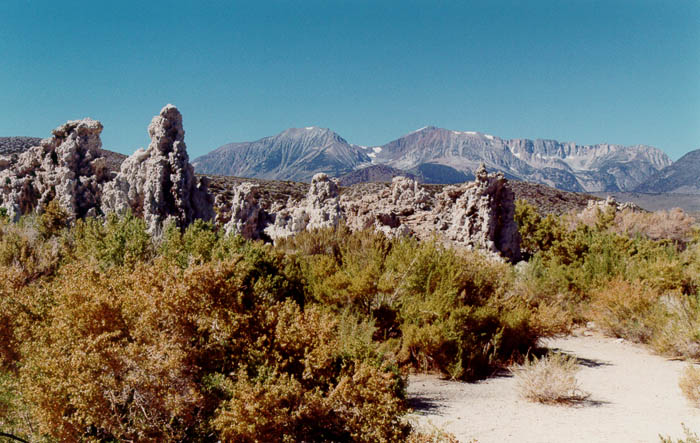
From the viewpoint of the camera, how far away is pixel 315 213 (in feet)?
48.6

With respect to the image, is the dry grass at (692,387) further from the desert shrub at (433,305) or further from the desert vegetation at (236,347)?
the desert shrub at (433,305)

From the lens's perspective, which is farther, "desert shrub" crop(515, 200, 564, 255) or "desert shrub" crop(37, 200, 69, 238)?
"desert shrub" crop(515, 200, 564, 255)

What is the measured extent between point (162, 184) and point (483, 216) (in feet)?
32.8

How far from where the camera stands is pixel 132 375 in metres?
3.58

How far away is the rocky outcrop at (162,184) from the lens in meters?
14.2

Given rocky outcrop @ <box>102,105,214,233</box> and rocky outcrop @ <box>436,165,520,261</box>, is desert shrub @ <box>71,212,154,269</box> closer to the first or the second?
rocky outcrop @ <box>102,105,214,233</box>

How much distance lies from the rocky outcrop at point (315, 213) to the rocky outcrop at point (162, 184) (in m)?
2.38

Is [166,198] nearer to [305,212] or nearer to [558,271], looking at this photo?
[305,212]

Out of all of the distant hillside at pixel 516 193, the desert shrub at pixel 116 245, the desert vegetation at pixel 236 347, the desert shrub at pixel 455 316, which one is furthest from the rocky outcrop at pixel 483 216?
the distant hillside at pixel 516 193

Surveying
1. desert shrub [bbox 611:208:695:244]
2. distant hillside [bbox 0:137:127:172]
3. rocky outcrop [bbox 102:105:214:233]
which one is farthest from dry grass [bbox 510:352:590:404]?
distant hillside [bbox 0:137:127:172]

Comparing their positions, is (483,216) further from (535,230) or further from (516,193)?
(516,193)

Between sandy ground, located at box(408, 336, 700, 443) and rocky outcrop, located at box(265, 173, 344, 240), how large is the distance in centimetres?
760

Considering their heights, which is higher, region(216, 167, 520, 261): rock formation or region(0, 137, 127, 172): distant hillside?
region(0, 137, 127, 172): distant hillside

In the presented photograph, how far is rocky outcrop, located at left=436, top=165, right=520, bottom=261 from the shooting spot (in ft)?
47.0
